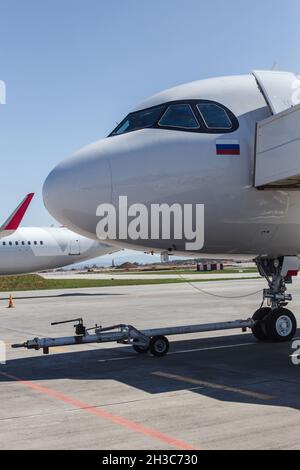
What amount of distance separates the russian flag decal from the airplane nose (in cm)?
219

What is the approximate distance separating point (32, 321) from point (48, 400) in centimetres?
1346

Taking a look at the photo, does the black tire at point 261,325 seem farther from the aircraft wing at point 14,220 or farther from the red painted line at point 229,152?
the aircraft wing at point 14,220

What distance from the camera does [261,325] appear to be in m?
14.4

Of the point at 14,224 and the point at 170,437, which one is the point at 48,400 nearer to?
the point at 170,437

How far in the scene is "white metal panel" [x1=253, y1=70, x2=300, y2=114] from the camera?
11.9 meters

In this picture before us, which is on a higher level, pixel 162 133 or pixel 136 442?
pixel 162 133

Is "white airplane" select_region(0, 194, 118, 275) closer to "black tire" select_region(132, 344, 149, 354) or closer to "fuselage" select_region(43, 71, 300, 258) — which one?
"black tire" select_region(132, 344, 149, 354)

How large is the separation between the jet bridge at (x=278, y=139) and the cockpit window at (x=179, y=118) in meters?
1.27

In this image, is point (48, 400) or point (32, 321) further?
point (32, 321)

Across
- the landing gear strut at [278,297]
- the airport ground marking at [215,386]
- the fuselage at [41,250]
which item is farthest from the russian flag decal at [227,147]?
the fuselage at [41,250]

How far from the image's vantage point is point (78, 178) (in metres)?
10.5
